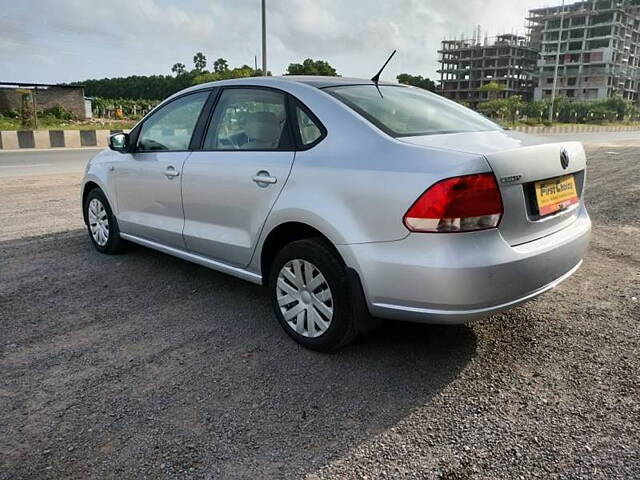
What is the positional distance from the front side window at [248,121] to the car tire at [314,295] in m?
0.73

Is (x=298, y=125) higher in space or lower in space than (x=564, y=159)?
higher

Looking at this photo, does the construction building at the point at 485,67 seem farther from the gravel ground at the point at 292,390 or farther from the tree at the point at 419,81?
the gravel ground at the point at 292,390

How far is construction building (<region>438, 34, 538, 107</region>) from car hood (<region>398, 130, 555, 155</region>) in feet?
416

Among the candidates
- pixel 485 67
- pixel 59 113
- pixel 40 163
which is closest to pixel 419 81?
pixel 485 67

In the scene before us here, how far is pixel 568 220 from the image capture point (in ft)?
11.2

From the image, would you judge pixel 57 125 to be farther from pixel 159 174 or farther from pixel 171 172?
pixel 171 172

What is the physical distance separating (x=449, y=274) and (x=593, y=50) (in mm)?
135133

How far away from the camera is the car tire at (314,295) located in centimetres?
317

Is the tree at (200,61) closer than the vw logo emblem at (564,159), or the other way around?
the vw logo emblem at (564,159)

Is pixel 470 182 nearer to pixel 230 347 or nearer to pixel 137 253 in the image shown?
pixel 230 347

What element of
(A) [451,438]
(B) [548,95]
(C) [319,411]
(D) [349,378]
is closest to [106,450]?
(C) [319,411]

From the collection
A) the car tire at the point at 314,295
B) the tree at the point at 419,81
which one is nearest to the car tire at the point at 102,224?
the car tire at the point at 314,295

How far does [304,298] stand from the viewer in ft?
11.1

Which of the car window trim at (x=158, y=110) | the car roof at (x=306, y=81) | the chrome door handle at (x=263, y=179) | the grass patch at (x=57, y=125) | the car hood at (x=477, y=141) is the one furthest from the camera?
the grass patch at (x=57, y=125)
